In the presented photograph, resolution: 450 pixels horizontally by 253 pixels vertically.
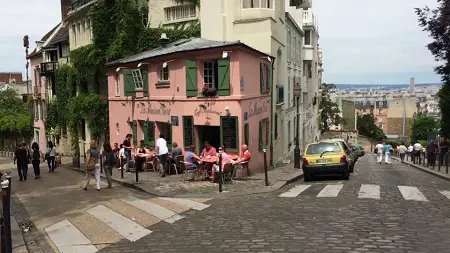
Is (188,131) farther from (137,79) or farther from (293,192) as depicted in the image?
(293,192)

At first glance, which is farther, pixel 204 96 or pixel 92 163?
pixel 204 96

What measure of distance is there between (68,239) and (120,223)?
1170 mm

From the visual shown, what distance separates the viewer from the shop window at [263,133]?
19.6 metres

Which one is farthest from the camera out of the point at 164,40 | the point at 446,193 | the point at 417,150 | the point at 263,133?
the point at 417,150

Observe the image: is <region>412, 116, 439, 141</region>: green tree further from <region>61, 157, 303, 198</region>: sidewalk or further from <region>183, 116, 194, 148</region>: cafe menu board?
<region>61, 157, 303, 198</region>: sidewalk

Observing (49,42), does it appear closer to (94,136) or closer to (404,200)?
(94,136)

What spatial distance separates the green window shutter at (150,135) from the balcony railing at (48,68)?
20.4 metres

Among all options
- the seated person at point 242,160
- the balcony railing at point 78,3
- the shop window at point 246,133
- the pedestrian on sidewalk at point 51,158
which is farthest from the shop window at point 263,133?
the balcony railing at point 78,3

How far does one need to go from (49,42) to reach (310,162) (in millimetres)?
31395

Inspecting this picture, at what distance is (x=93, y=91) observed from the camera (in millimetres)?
30656

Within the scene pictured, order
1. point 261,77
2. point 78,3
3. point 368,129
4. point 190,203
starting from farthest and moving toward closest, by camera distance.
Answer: point 368,129 < point 78,3 < point 261,77 < point 190,203

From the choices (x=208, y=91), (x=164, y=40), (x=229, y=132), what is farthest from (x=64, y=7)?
(x=229, y=132)

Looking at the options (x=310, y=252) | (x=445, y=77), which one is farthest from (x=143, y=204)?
(x=445, y=77)

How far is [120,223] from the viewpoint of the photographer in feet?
29.0
